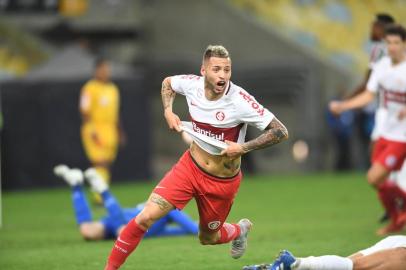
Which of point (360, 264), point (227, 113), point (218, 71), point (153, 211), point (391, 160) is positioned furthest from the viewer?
point (391, 160)

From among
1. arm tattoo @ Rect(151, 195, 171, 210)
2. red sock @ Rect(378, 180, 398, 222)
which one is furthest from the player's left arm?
red sock @ Rect(378, 180, 398, 222)

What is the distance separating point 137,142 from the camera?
25.2 metres

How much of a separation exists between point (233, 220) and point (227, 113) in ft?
20.6

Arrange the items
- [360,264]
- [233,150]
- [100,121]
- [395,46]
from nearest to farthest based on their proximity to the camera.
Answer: [360,264]
[233,150]
[395,46]
[100,121]

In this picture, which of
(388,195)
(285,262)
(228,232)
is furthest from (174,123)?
(388,195)

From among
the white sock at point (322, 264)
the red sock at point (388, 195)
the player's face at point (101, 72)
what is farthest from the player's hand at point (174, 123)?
the player's face at point (101, 72)

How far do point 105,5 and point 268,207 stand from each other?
1268 centimetres

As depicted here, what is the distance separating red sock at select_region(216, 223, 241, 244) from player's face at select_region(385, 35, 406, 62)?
154 inches

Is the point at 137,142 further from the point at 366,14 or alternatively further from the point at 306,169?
the point at 366,14

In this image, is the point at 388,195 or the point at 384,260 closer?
the point at 384,260

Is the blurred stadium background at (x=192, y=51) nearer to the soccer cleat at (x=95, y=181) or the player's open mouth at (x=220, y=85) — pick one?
the soccer cleat at (x=95, y=181)

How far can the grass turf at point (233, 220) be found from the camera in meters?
11.2

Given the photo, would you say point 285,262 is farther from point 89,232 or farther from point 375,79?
point 375,79

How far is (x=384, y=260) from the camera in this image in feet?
26.4
